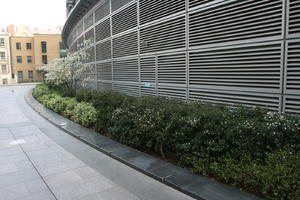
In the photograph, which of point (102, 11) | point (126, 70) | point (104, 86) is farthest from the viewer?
point (104, 86)

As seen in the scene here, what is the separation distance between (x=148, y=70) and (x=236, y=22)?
389 centimetres

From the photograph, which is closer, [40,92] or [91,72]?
[91,72]

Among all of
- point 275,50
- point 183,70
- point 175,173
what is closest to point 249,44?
point 275,50

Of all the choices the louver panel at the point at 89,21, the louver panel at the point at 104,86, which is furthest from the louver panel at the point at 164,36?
the louver panel at the point at 89,21

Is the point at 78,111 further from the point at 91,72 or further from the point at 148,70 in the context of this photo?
the point at 91,72

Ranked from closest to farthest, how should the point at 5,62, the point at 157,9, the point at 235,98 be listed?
the point at 235,98 → the point at 157,9 → the point at 5,62

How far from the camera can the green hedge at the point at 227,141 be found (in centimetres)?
317

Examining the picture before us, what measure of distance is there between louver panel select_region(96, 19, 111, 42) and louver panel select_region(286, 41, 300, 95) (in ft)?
28.8

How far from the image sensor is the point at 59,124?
8.45 meters

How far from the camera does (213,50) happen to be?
19.1 feet

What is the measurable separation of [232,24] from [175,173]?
3.60m

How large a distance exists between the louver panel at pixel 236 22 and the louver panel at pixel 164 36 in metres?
0.43

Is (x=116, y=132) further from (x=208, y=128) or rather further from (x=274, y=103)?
(x=274, y=103)

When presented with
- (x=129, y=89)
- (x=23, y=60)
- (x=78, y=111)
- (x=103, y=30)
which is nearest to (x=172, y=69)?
(x=129, y=89)
